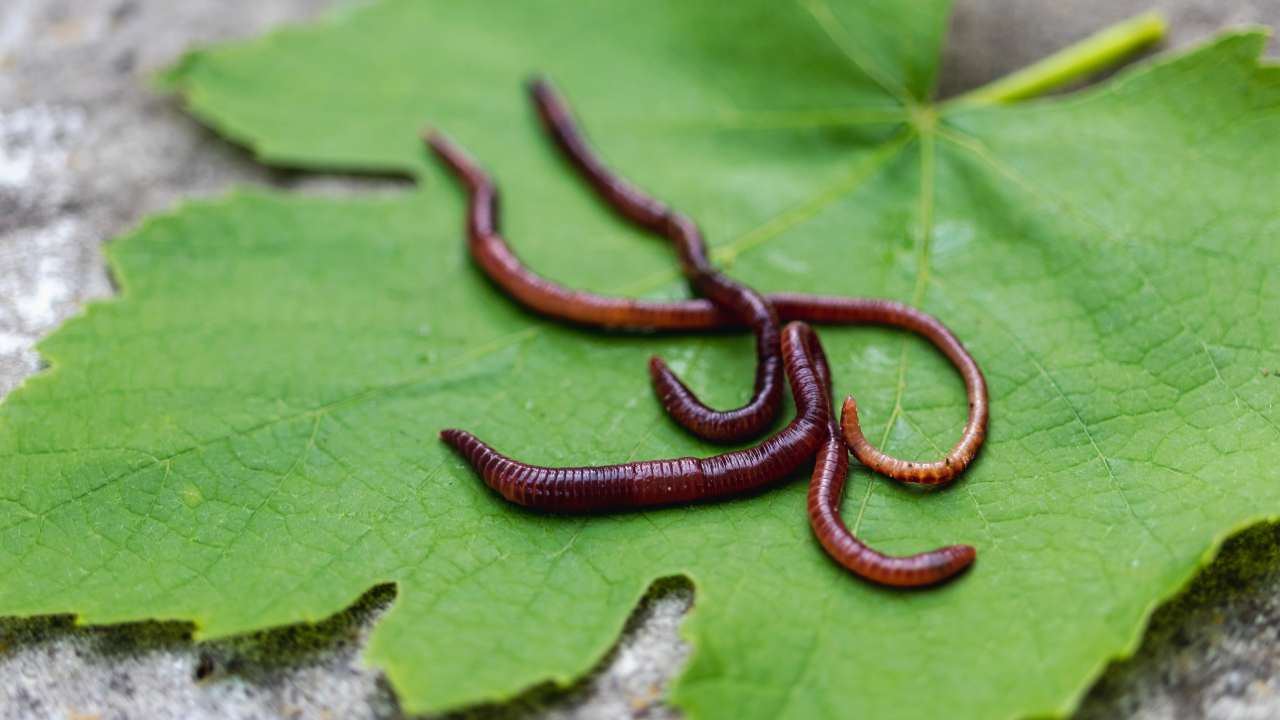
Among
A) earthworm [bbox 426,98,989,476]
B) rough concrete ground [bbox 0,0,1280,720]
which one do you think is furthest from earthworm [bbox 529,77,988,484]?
rough concrete ground [bbox 0,0,1280,720]

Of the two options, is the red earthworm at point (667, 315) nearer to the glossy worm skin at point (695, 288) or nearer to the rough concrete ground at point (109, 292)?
the glossy worm skin at point (695, 288)

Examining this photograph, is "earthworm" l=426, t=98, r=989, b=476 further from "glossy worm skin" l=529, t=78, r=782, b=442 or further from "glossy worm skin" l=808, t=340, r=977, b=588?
"glossy worm skin" l=808, t=340, r=977, b=588

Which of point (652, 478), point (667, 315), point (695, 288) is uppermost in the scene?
point (695, 288)

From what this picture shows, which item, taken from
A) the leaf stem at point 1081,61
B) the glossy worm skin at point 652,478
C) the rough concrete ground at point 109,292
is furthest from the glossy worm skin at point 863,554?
the leaf stem at point 1081,61

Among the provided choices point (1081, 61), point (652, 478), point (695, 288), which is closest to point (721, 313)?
point (695, 288)

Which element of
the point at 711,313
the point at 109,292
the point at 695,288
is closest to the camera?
the point at 711,313

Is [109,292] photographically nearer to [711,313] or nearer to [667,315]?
[667,315]

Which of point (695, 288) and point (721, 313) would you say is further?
point (695, 288)

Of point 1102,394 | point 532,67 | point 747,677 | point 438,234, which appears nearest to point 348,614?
point 747,677
